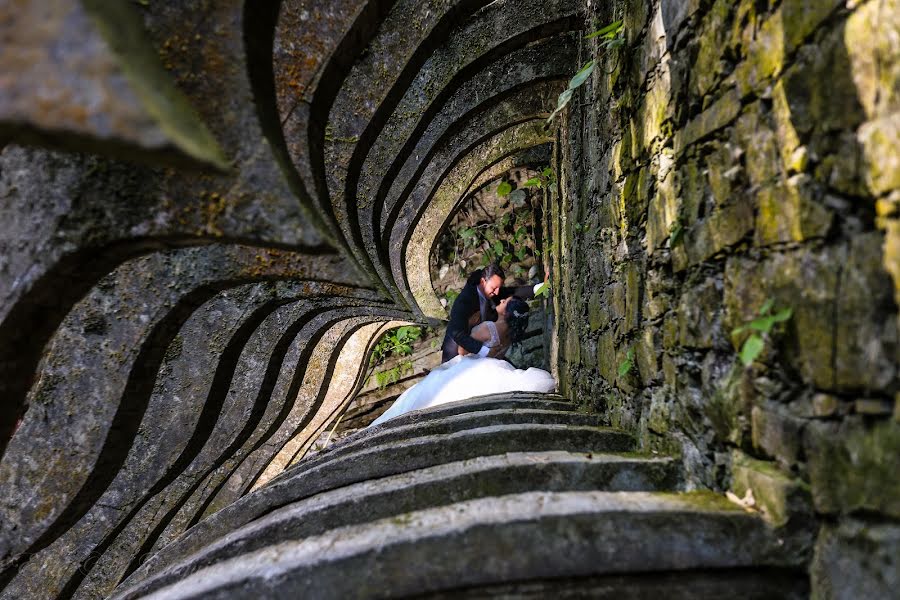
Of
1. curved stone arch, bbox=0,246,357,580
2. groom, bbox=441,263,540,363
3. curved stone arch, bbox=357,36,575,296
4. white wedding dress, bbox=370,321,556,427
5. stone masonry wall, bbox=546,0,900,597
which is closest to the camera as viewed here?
stone masonry wall, bbox=546,0,900,597

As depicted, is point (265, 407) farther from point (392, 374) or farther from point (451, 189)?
point (392, 374)

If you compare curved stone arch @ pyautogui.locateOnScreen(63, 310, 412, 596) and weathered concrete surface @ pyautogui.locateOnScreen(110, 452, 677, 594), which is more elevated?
weathered concrete surface @ pyautogui.locateOnScreen(110, 452, 677, 594)

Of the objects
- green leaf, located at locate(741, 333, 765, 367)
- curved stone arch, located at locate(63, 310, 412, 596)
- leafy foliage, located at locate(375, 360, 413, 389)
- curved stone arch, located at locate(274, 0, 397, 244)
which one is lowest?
curved stone arch, located at locate(63, 310, 412, 596)

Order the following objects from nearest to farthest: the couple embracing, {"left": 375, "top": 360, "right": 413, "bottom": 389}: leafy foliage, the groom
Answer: the couple embracing < the groom < {"left": 375, "top": 360, "right": 413, "bottom": 389}: leafy foliage

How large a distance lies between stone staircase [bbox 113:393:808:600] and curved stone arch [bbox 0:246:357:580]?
1.07 meters

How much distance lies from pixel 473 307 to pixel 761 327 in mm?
5891

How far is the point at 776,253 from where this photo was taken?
53.1 inches

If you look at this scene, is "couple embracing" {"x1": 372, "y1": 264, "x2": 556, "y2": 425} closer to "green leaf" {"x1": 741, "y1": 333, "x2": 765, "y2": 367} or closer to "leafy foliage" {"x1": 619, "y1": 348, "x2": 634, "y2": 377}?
"leafy foliage" {"x1": 619, "y1": 348, "x2": 634, "y2": 377}

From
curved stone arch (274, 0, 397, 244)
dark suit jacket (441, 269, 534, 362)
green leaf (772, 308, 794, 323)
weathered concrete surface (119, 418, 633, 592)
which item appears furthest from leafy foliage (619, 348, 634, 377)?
dark suit jacket (441, 269, 534, 362)

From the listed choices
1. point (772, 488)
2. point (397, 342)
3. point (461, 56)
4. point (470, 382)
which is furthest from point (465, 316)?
point (772, 488)

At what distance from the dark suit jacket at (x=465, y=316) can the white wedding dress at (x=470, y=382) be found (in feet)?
1.00

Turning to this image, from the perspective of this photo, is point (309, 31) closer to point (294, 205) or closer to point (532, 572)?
point (294, 205)

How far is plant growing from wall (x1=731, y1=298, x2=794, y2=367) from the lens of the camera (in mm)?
1335

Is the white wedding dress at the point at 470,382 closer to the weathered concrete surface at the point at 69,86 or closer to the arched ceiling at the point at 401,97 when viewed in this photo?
the arched ceiling at the point at 401,97
